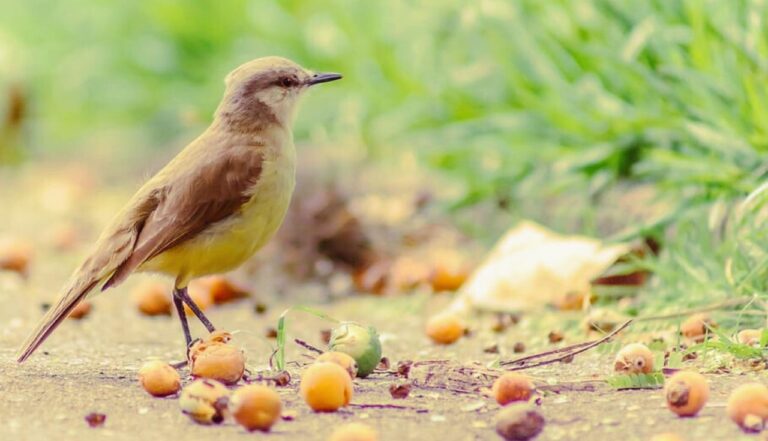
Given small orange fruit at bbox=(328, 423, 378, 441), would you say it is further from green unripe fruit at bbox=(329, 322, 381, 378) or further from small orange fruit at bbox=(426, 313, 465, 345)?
small orange fruit at bbox=(426, 313, 465, 345)

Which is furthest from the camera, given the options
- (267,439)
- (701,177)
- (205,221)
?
(701,177)

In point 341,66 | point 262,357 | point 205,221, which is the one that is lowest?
point 262,357

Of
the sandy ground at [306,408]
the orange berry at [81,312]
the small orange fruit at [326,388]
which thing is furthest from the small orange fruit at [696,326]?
the orange berry at [81,312]

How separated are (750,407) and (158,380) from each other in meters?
1.58

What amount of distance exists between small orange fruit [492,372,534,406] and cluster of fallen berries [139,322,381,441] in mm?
406

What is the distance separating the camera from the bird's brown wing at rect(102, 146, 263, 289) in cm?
407

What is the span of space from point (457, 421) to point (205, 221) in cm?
118

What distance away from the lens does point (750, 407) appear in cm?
308

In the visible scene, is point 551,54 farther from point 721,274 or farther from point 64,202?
point 64,202

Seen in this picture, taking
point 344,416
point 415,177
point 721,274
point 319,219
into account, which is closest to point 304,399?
point 344,416

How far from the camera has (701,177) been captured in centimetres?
505

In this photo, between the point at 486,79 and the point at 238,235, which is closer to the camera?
the point at 238,235

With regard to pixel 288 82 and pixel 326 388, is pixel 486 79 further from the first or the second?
pixel 326 388

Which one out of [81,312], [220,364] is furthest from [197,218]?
[81,312]
